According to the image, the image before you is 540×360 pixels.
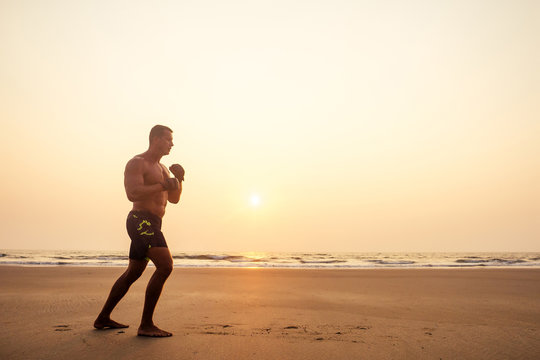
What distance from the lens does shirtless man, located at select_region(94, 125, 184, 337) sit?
3.70m

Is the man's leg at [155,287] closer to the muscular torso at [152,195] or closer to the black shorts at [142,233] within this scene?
the black shorts at [142,233]

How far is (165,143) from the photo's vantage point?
4.12 metres

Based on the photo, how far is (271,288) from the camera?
8.19 m

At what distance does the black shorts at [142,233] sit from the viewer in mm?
3766

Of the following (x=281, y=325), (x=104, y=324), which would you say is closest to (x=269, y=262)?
(x=281, y=325)

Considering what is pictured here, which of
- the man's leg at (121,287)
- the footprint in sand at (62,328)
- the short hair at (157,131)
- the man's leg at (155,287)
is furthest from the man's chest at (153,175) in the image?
the footprint in sand at (62,328)

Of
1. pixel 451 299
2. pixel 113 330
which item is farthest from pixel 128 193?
pixel 451 299

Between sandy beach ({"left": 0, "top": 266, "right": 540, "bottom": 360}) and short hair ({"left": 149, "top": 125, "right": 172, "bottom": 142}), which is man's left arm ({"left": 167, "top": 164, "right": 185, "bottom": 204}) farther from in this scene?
sandy beach ({"left": 0, "top": 266, "right": 540, "bottom": 360})

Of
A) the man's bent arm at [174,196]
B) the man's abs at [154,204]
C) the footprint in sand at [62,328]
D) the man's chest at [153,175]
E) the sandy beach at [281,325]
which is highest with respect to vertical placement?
the man's chest at [153,175]

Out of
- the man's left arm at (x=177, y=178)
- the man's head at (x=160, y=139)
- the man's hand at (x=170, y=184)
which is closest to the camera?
the man's hand at (x=170, y=184)

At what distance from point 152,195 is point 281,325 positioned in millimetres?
1974

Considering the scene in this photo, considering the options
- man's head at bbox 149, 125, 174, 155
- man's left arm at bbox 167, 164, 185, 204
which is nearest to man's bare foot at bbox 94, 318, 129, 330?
man's left arm at bbox 167, 164, 185, 204

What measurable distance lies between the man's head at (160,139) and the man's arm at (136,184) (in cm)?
27

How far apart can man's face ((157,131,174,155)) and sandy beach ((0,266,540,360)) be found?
73.1 inches
